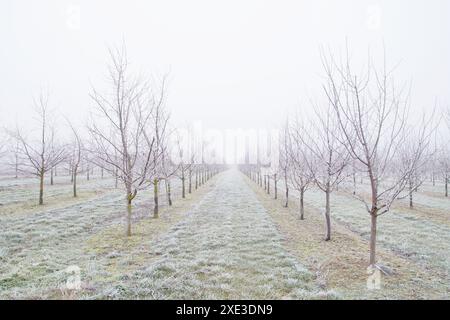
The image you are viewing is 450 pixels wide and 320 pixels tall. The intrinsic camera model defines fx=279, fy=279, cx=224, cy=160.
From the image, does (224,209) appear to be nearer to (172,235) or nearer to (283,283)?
(172,235)

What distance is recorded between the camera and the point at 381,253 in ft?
29.4

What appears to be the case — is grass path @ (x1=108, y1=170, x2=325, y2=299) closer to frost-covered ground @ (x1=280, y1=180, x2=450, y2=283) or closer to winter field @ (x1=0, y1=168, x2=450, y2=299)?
winter field @ (x1=0, y1=168, x2=450, y2=299)

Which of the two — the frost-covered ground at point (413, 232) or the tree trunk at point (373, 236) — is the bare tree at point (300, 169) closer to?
the frost-covered ground at point (413, 232)

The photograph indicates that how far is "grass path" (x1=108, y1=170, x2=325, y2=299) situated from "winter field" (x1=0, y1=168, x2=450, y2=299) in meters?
0.03

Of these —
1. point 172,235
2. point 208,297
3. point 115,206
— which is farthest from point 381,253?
point 115,206

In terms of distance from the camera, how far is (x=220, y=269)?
282 inches

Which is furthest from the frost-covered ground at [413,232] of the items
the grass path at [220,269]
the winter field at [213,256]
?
the grass path at [220,269]

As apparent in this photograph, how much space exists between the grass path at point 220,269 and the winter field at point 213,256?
0.03m

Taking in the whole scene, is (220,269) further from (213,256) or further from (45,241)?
(45,241)

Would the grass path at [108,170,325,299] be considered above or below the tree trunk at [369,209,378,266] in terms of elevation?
below

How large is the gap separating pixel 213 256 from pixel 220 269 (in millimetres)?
1078

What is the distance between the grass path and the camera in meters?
5.84

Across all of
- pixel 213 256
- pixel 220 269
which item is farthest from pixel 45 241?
pixel 220 269

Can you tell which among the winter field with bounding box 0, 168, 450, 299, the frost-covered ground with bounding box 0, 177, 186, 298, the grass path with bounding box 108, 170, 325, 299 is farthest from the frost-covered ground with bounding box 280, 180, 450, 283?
the frost-covered ground with bounding box 0, 177, 186, 298
